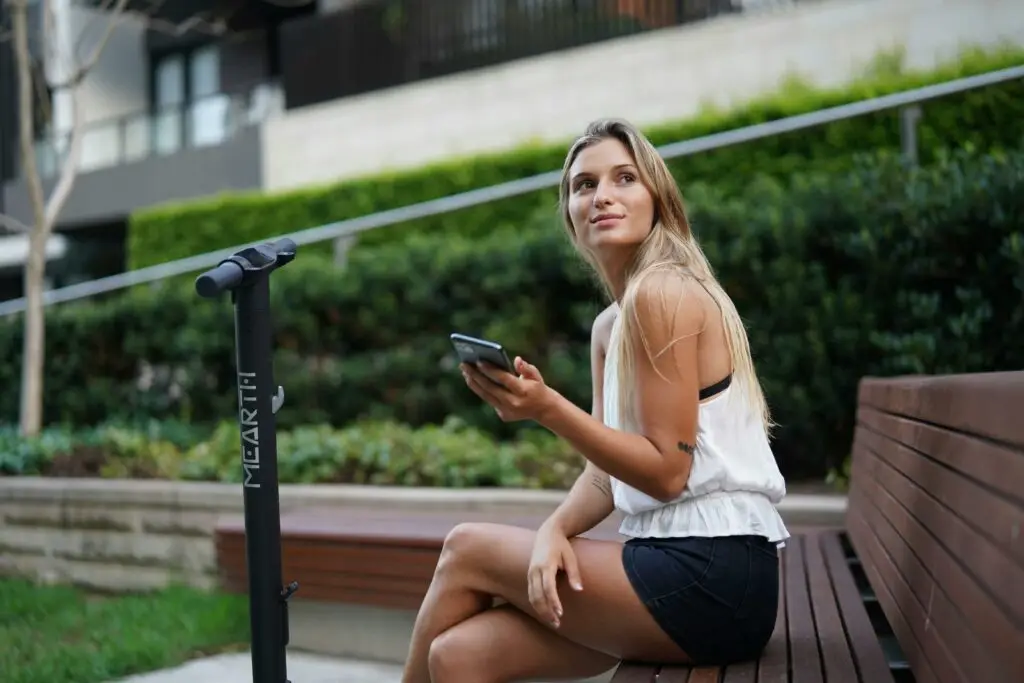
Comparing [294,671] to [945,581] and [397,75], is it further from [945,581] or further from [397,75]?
[397,75]

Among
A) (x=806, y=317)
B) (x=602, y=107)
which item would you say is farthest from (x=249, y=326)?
(x=602, y=107)

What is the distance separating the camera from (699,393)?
2127 mm

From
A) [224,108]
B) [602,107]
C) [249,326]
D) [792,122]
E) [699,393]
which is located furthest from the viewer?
[224,108]

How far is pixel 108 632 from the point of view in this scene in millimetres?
4520

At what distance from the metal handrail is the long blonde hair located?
258 centimetres

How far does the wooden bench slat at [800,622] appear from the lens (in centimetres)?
210

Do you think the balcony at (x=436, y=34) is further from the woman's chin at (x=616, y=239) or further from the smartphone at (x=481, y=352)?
the smartphone at (x=481, y=352)

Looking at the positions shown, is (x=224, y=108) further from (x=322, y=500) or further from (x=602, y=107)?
(x=322, y=500)

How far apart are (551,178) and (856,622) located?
5.17 meters

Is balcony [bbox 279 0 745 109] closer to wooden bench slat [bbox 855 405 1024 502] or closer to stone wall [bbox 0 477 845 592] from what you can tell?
stone wall [bbox 0 477 845 592]

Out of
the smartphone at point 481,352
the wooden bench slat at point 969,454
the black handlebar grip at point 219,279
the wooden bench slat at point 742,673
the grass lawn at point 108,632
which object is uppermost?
the black handlebar grip at point 219,279

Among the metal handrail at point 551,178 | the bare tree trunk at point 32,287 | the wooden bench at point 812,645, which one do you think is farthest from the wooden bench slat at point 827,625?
the bare tree trunk at point 32,287

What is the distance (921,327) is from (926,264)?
0.91 feet

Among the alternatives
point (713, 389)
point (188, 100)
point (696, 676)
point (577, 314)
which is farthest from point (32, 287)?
point (188, 100)
